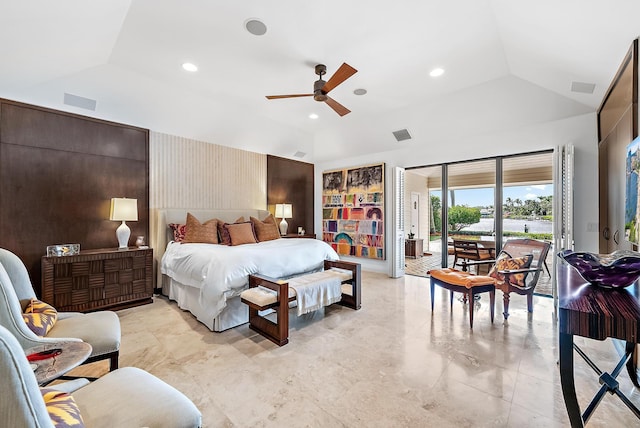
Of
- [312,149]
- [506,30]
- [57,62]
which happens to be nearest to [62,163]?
[57,62]

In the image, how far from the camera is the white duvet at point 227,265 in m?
2.88

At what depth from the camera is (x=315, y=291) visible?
3.13 m

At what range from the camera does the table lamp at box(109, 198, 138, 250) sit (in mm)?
3703

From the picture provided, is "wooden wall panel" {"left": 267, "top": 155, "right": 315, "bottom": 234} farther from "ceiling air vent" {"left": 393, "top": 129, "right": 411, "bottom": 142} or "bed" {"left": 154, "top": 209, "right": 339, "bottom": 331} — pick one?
"ceiling air vent" {"left": 393, "top": 129, "right": 411, "bottom": 142}

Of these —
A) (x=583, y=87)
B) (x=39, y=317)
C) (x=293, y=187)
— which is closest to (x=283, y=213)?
(x=293, y=187)

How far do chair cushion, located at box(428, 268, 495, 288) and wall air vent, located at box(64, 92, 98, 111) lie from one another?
5.11m

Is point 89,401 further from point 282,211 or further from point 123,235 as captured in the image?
point 282,211

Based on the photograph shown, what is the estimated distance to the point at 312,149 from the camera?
21.9 ft

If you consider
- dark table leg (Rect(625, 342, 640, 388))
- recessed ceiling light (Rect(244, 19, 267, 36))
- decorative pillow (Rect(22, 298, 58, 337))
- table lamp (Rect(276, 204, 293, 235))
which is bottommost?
dark table leg (Rect(625, 342, 640, 388))

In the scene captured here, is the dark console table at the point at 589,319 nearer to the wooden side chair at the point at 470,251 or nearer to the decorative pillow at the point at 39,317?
the decorative pillow at the point at 39,317

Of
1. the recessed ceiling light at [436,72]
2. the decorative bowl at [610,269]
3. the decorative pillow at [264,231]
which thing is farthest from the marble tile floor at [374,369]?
the recessed ceiling light at [436,72]

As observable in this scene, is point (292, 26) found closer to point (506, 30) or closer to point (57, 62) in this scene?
point (506, 30)

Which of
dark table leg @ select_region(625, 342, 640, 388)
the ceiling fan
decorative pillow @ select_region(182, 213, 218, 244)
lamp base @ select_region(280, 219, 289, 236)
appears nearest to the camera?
dark table leg @ select_region(625, 342, 640, 388)

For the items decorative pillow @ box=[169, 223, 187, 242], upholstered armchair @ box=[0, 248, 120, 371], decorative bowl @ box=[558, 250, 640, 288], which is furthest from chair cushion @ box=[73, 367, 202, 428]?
decorative pillow @ box=[169, 223, 187, 242]
